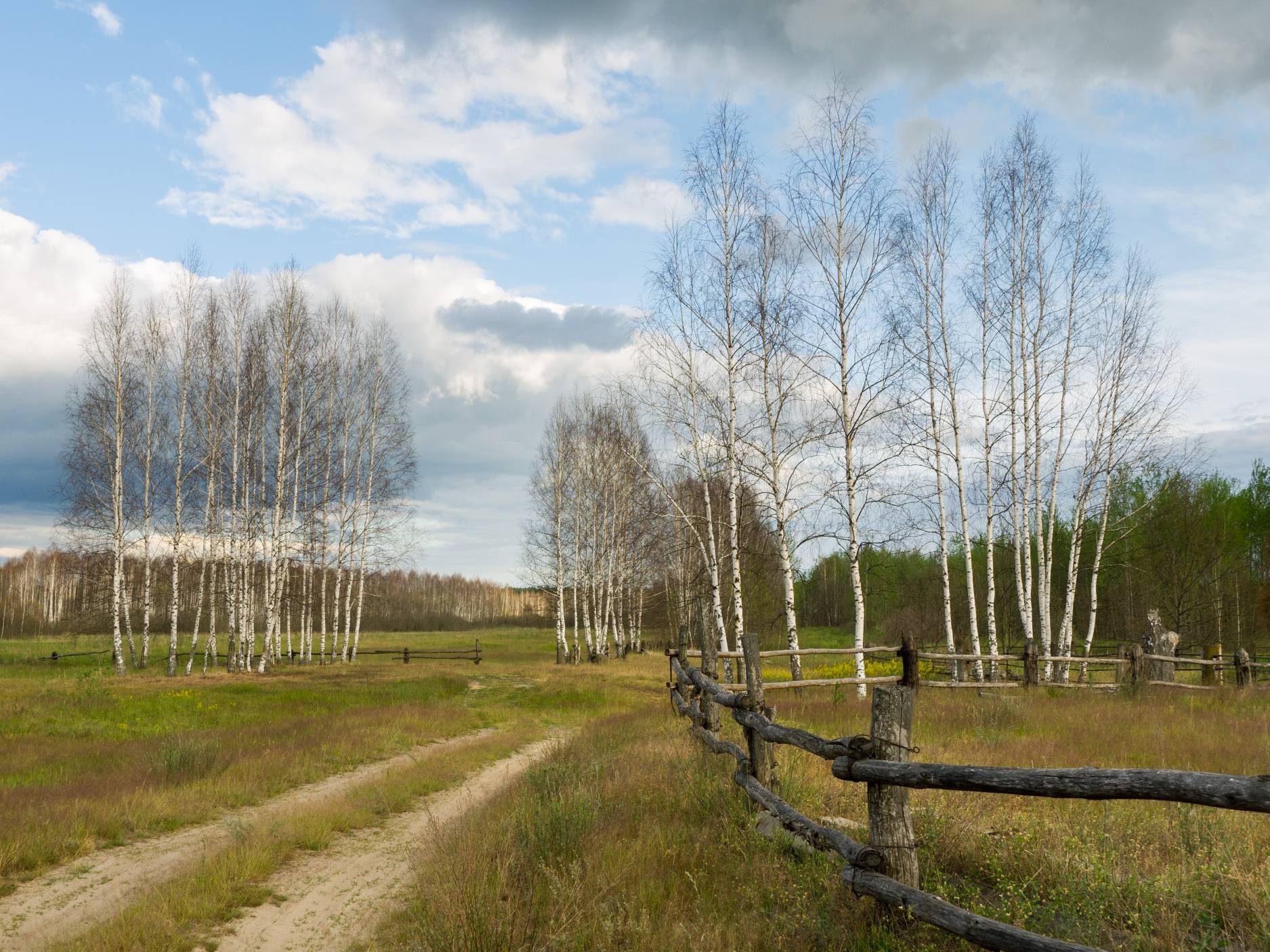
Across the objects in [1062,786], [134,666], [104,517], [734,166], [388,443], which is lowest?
[134,666]

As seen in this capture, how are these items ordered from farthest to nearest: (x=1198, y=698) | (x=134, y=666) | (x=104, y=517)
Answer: (x=134, y=666) < (x=104, y=517) < (x=1198, y=698)

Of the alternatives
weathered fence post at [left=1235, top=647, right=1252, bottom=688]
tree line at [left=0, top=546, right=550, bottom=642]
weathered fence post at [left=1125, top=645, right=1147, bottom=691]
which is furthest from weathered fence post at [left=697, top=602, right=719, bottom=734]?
tree line at [left=0, top=546, right=550, bottom=642]

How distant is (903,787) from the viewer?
447 cm

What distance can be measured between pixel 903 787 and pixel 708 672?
6153mm

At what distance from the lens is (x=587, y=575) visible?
34406mm

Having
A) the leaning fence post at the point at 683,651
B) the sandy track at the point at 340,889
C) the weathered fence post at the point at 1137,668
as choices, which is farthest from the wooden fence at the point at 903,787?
the weathered fence post at the point at 1137,668

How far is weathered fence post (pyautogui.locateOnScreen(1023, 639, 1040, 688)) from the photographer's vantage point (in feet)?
57.6

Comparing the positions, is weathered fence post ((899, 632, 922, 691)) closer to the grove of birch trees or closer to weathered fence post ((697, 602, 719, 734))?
weathered fence post ((697, 602, 719, 734))

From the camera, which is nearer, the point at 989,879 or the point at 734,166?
the point at 989,879

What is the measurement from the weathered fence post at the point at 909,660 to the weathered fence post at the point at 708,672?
2.54 meters

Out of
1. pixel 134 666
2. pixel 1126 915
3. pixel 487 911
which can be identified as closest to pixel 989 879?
pixel 1126 915

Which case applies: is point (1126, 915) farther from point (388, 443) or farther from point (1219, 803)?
point (388, 443)

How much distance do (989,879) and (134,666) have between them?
3455cm

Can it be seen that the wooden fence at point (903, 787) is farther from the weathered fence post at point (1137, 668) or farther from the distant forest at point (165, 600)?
the distant forest at point (165, 600)
